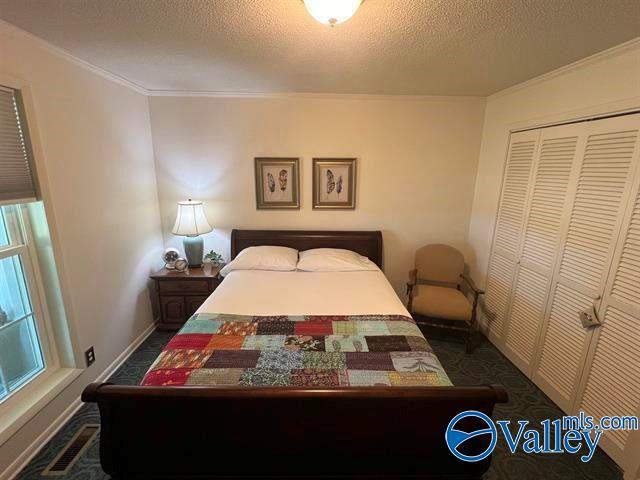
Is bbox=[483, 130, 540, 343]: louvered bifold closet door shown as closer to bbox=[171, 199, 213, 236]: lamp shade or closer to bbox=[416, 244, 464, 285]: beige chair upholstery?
bbox=[416, 244, 464, 285]: beige chair upholstery

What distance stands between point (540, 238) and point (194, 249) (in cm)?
315

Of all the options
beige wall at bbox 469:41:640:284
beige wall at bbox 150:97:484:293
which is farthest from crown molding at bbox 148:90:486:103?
beige wall at bbox 469:41:640:284

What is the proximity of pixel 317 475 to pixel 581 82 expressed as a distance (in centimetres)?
280

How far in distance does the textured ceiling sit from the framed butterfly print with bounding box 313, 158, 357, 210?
2.75 ft

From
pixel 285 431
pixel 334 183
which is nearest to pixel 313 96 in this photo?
pixel 334 183

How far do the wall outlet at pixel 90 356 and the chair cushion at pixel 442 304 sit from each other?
2687 mm

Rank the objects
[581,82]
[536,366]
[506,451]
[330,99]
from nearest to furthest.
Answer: [506,451] → [581,82] → [536,366] → [330,99]

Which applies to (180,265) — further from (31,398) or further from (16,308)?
(31,398)

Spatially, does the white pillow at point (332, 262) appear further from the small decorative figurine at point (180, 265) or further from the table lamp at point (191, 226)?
the small decorative figurine at point (180, 265)

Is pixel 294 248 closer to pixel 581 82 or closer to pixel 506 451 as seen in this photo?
pixel 506 451

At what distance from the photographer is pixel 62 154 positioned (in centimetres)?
189

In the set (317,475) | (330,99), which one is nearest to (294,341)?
(317,475)

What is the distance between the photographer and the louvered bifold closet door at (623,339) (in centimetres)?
160

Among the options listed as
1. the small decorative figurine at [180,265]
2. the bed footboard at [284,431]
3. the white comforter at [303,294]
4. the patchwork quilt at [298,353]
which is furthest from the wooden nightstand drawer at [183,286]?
the bed footboard at [284,431]
